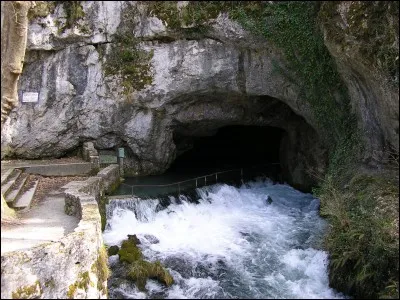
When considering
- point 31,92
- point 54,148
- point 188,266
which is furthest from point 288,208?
point 31,92

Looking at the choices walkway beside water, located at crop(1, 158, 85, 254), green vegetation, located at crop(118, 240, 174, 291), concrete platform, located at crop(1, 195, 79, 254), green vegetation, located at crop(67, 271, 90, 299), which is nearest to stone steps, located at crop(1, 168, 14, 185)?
walkway beside water, located at crop(1, 158, 85, 254)

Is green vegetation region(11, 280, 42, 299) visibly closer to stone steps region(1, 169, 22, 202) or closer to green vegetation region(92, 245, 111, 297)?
green vegetation region(92, 245, 111, 297)

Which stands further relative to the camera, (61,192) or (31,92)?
(31,92)

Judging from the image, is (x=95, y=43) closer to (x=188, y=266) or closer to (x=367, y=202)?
(x=188, y=266)

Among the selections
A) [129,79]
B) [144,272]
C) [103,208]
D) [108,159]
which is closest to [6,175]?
[103,208]

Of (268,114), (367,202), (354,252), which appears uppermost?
(268,114)

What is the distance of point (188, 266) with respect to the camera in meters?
9.26

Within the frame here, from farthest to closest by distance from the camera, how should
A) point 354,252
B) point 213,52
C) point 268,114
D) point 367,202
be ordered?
point 268,114 → point 213,52 → point 367,202 → point 354,252

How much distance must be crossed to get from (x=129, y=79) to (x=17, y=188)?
5237 millimetres

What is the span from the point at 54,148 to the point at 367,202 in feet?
34.8

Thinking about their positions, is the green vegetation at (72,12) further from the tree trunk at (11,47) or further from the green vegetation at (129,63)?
the tree trunk at (11,47)

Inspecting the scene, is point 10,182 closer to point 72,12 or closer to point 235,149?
point 72,12

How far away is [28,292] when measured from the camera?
6.49 metres

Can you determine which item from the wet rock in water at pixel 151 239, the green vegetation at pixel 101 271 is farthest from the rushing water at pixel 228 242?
the green vegetation at pixel 101 271
